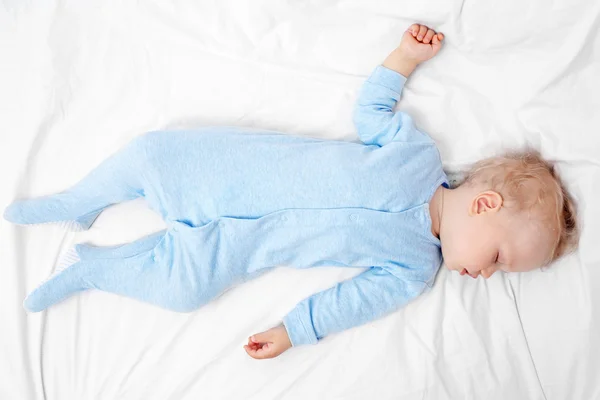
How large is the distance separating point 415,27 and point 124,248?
855mm

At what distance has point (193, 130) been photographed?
4.22 ft

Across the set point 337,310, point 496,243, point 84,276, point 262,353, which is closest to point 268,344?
point 262,353

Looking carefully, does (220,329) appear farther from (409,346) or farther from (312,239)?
(409,346)

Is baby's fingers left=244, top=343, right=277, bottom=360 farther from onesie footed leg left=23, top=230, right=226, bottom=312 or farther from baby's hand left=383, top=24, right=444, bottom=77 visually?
baby's hand left=383, top=24, right=444, bottom=77

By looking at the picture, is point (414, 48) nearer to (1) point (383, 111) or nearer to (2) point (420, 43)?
(2) point (420, 43)

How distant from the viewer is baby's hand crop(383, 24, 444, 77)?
51.0 inches

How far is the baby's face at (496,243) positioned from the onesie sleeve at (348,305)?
0.42 ft

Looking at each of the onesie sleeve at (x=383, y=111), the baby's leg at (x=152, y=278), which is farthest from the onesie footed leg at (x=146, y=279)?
the onesie sleeve at (x=383, y=111)

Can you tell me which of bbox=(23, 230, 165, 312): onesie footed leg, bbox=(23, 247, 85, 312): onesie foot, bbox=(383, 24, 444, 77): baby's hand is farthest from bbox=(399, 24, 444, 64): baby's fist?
bbox=(23, 247, 85, 312): onesie foot

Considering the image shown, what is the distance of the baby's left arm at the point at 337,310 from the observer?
129 cm

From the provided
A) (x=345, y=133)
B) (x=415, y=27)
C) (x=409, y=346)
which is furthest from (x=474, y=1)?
(x=409, y=346)

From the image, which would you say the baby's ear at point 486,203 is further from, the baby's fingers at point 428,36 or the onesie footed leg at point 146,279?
the onesie footed leg at point 146,279

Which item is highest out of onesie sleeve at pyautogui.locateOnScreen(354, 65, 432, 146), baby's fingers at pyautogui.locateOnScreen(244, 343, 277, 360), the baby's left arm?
onesie sleeve at pyautogui.locateOnScreen(354, 65, 432, 146)

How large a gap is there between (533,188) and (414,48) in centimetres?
41
